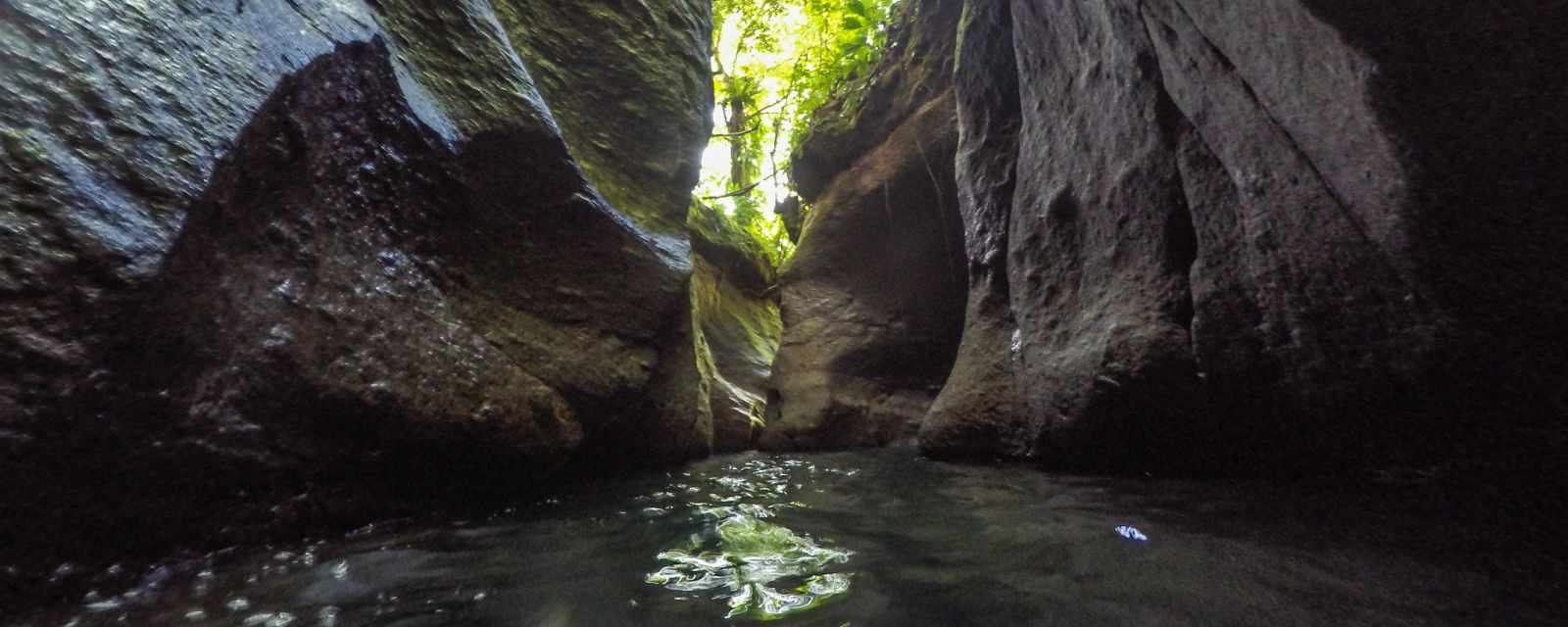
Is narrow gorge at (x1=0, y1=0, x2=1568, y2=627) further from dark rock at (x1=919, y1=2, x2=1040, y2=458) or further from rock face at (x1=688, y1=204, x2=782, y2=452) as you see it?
rock face at (x1=688, y1=204, x2=782, y2=452)

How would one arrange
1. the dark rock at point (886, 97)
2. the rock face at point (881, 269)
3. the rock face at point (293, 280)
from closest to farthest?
the rock face at point (293, 280)
the rock face at point (881, 269)
the dark rock at point (886, 97)

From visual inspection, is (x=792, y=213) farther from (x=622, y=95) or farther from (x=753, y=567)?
(x=753, y=567)

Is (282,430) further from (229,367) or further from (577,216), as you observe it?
(577,216)

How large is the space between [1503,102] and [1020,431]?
9.80 feet

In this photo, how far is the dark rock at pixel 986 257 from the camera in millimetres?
4633

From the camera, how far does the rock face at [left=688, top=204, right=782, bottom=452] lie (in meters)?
9.48

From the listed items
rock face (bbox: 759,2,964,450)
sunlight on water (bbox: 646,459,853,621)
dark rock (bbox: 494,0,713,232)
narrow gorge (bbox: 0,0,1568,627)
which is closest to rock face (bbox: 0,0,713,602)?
narrow gorge (bbox: 0,0,1568,627)

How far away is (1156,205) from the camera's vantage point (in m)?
3.42

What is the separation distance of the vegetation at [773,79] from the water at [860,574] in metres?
5.75

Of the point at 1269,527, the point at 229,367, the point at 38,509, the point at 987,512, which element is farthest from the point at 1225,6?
the point at 38,509

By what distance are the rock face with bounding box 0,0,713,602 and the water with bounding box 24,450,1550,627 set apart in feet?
0.92

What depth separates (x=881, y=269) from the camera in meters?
8.36

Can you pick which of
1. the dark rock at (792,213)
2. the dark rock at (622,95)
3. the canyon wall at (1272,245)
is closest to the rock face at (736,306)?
the dark rock at (792,213)

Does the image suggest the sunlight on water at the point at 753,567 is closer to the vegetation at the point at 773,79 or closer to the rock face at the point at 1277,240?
the rock face at the point at 1277,240
